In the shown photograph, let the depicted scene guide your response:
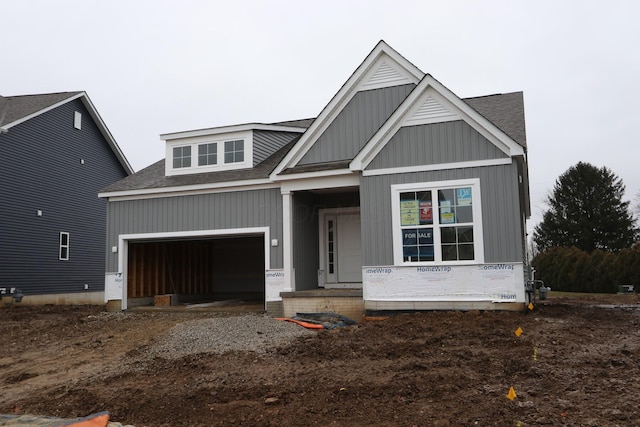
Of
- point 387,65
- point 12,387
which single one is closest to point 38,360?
point 12,387

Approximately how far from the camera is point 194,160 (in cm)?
1564

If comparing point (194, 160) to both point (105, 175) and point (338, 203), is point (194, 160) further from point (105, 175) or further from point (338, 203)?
point (105, 175)

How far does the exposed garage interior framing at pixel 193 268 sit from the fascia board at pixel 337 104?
10.8 feet

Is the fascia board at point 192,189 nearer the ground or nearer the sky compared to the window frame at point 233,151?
nearer the ground

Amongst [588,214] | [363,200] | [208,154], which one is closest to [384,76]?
[363,200]

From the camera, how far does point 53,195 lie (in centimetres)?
2205

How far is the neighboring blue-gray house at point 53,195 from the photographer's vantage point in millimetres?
20031

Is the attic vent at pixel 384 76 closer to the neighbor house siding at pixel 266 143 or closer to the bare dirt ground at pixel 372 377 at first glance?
the neighbor house siding at pixel 266 143

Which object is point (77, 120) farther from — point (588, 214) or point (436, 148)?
point (588, 214)

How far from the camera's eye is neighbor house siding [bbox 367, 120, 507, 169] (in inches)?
432

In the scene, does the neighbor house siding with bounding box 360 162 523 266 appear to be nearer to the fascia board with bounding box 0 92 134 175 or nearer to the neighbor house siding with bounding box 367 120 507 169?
the neighbor house siding with bounding box 367 120 507 169

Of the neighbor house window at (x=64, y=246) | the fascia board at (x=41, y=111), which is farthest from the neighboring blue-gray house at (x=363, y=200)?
the neighbor house window at (x=64, y=246)

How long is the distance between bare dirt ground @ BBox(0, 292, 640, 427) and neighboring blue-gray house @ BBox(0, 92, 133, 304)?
1100cm

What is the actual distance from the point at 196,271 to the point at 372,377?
44.2ft
